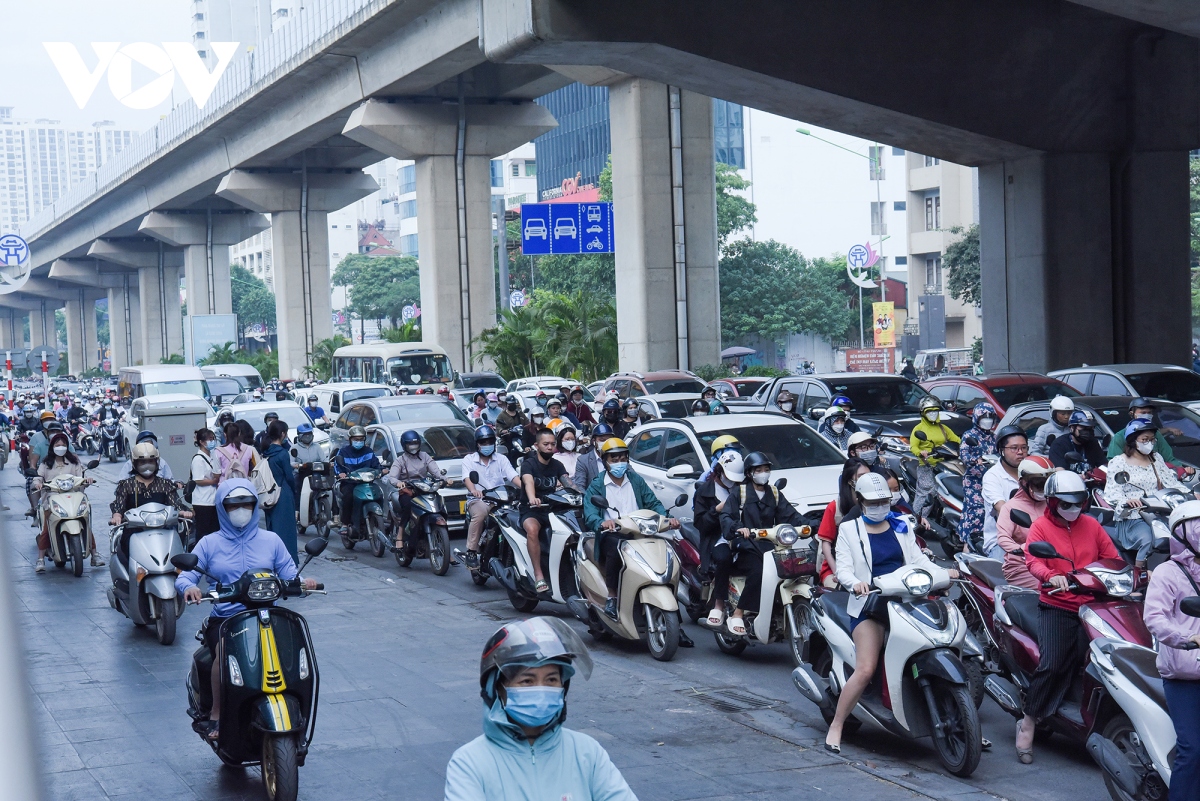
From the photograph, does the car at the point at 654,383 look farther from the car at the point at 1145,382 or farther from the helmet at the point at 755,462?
the helmet at the point at 755,462

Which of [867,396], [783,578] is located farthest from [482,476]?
[867,396]

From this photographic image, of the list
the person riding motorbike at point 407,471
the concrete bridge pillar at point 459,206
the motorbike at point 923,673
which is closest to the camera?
the motorbike at point 923,673

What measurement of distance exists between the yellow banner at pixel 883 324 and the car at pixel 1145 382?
3683 cm

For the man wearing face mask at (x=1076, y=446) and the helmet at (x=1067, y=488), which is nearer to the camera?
the helmet at (x=1067, y=488)

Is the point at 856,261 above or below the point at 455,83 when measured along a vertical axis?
below

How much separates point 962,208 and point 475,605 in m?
59.5

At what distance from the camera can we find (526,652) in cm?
335

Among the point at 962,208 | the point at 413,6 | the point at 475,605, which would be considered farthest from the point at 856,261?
the point at 475,605

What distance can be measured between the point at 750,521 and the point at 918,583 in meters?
2.66

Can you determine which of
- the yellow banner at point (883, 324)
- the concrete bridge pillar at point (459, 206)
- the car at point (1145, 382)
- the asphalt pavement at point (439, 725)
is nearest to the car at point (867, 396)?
the car at point (1145, 382)

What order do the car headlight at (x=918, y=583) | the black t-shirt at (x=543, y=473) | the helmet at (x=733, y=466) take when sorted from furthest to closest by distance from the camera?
the black t-shirt at (x=543, y=473) → the helmet at (x=733, y=466) → the car headlight at (x=918, y=583)

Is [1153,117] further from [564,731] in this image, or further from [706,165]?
[564,731]

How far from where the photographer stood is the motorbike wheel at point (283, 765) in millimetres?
6527

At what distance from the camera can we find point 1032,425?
16.5 m
